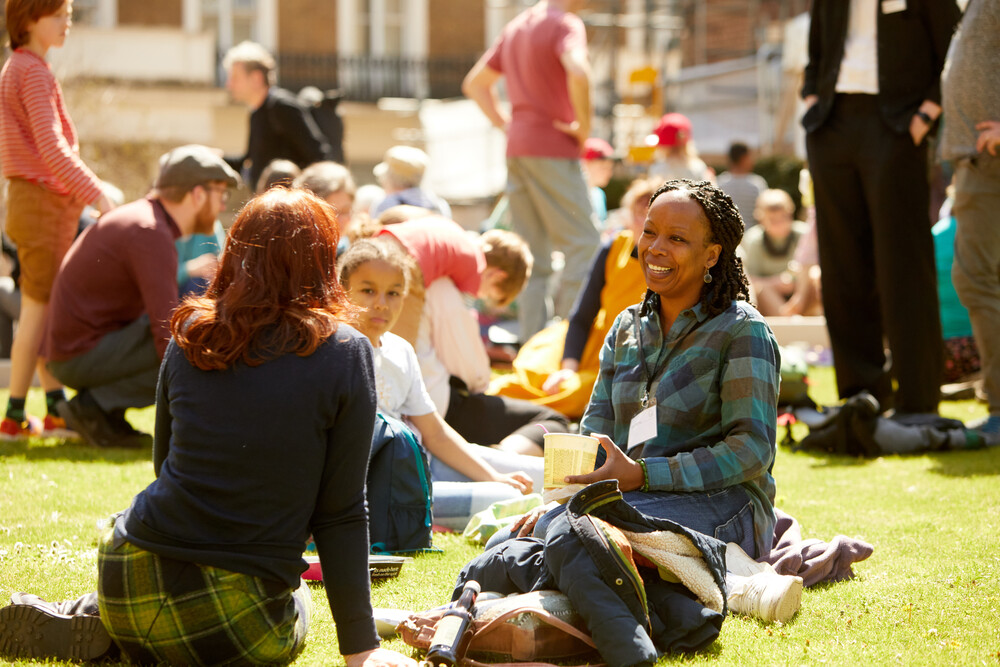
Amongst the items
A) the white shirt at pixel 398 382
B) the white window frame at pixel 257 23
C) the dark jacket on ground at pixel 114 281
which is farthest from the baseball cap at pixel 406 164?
the white window frame at pixel 257 23

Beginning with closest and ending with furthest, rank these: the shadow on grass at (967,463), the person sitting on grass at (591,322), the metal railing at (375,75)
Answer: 1. the shadow on grass at (967,463)
2. the person sitting on grass at (591,322)
3. the metal railing at (375,75)

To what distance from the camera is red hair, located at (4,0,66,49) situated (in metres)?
5.77

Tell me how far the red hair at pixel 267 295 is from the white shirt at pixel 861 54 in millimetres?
3815

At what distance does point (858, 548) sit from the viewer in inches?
142

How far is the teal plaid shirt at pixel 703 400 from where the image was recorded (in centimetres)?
323

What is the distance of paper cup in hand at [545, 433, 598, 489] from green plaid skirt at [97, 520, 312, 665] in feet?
2.38

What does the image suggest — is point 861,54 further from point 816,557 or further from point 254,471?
point 254,471

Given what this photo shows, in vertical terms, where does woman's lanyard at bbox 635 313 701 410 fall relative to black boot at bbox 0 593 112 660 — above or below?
above

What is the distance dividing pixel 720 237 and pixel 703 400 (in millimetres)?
497

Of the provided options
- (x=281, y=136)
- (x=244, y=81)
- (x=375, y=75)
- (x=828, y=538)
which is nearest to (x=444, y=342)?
(x=828, y=538)

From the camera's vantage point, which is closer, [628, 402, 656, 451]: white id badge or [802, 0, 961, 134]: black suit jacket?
[628, 402, 656, 451]: white id badge

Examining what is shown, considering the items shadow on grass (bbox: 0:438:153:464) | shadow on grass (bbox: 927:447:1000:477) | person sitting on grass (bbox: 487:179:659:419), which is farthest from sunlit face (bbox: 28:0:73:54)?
shadow on grass (bbox: 927:447:1000:477)

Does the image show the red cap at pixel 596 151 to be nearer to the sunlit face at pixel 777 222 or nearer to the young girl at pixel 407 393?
the sunlit face at pixel 777 222

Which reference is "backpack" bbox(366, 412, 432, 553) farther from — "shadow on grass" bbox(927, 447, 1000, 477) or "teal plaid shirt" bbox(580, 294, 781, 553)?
"shadow on grass" bbox(927, 447, 1000, 477)
